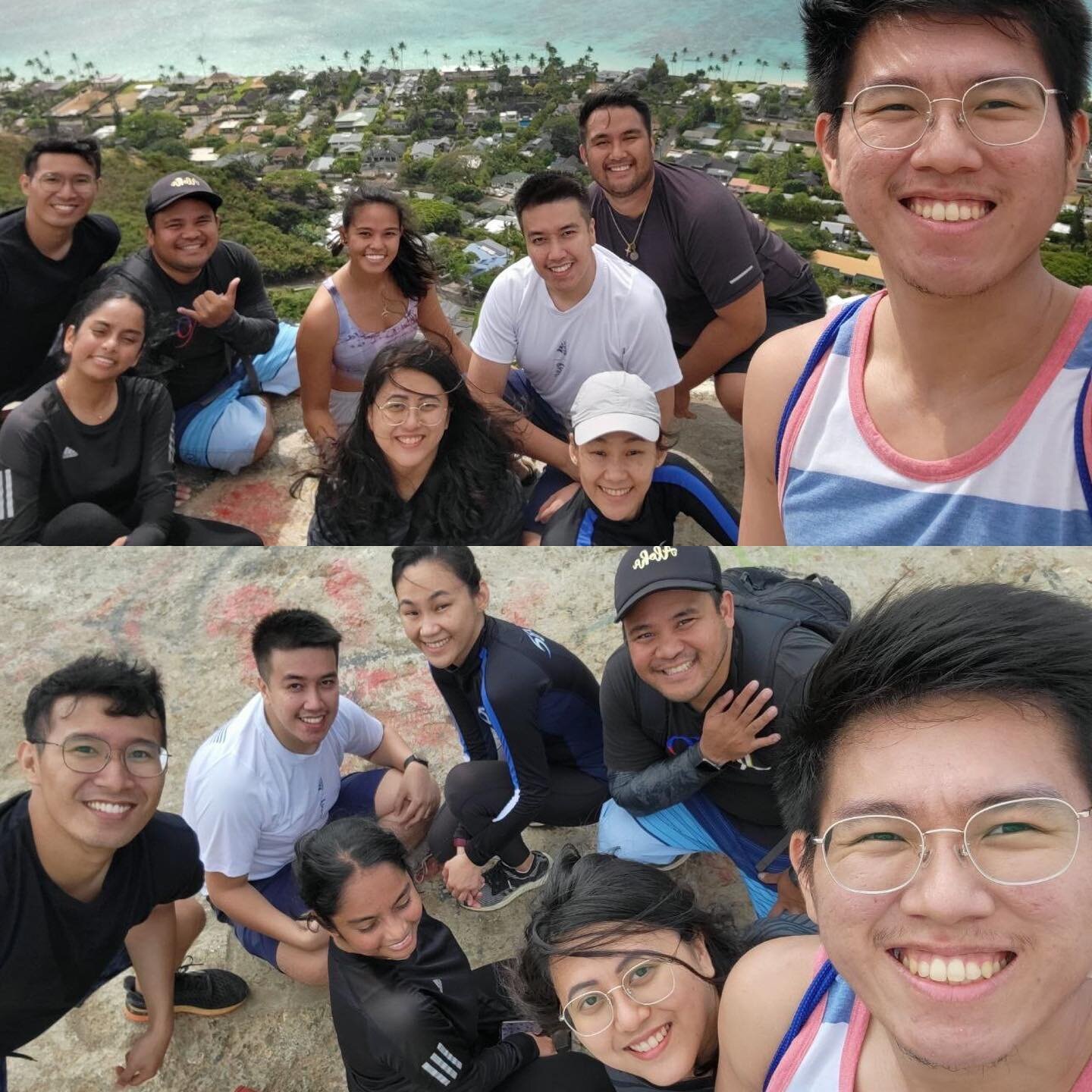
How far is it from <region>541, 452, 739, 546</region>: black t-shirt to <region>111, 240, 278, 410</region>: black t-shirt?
2055 millimetres

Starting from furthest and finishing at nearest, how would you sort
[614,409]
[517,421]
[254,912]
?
[517,421] < [614,409] < [254,912]

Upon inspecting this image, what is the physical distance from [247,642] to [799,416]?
2296 mm

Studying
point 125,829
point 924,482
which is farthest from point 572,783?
point 924,482

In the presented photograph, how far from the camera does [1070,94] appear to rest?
4.38ft

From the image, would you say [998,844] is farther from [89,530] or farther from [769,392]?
[89,530]

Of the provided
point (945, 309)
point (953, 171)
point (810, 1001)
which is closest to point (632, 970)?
point (810, 1001)

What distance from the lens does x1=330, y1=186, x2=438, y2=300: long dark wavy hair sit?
4.30 metres

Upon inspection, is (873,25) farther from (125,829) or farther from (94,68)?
(94,68)

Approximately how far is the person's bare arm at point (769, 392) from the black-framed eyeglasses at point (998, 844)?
903 millimetres

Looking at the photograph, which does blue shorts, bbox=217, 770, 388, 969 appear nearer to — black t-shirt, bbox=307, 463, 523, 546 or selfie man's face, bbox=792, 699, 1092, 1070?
black t-shirt, bbox=307, 463, 523, 546

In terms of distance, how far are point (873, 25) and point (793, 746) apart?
968 mm

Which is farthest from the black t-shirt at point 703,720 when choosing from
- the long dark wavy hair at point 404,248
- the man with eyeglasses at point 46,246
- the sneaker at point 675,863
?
the man with eyeglasses at point 46,246

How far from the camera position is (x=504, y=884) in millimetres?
2914

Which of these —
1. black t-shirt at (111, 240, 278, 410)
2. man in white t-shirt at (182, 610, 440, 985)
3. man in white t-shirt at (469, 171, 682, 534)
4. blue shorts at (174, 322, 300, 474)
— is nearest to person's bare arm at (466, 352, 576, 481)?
man in white t-shirt at (469, 171, 682, 534)
